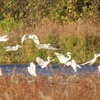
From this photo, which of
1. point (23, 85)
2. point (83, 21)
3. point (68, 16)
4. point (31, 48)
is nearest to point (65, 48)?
point (31, 48)

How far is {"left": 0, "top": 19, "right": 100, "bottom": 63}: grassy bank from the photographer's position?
1477 cm

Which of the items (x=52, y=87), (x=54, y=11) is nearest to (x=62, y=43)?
(x=54, y=11)

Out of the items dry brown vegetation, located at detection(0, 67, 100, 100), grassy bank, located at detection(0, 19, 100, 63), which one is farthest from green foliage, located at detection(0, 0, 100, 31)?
dry brown vegetation, located at detection(0, 67, 100, 100)

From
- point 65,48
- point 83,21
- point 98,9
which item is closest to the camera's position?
point 65,48

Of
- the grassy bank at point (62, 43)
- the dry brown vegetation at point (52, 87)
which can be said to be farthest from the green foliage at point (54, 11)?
the dry brown vegetation at point (52, 87)

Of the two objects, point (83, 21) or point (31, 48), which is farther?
point (83, 21)

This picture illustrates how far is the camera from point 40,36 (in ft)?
51.2

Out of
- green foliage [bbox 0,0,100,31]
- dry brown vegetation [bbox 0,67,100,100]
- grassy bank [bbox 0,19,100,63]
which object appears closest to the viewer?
dry brown vegetation [bbox 0,67,100,100]

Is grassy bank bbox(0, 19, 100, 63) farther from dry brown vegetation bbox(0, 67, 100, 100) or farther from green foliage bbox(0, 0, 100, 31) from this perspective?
dry brown vegetation bbox(0, 67, 100, 100)

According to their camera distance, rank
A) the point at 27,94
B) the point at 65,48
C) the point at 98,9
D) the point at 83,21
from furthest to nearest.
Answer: the point at 98,9 → the point at 83,21 → the point at 65,48 → the point at 27,94

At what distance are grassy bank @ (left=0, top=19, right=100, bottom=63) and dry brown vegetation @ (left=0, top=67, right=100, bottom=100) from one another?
804cm

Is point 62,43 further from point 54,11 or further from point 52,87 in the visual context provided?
point 52,87

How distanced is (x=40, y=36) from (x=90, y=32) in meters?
1.21

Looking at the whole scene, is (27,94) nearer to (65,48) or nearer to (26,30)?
(65,48)
